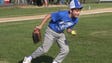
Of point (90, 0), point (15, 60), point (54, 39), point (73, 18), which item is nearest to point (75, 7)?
point (73, 18)

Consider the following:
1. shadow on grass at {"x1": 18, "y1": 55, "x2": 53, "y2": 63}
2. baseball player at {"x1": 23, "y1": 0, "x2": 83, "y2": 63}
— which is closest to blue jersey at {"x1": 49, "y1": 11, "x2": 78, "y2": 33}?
baseball player at {"x1": 23, "y1": 0, "x2": 83, "y2": 63}

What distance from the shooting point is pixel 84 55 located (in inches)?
416

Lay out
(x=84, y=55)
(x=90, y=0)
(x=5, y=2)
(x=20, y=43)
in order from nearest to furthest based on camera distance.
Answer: (x=84, y=55) → (x=20, y=43) → (x=5, y=2) → (x=90, y=0)

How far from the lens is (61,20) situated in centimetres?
826

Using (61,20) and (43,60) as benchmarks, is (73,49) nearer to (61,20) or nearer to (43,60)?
(43,60)

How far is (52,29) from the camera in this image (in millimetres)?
8445

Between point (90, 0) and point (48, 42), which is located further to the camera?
point (90, 0)

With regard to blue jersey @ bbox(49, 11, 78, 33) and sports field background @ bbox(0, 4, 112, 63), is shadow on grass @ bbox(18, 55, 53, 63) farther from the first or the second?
blue jersey @ bbox(49, 11, 78, 33)

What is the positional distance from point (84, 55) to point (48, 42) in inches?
92.7

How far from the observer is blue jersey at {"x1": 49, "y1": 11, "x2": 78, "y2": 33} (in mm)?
8198

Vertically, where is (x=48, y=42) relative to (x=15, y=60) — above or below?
above

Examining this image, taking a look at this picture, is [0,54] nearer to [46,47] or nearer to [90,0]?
[46,47]

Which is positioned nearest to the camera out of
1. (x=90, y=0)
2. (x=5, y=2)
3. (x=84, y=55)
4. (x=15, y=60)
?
(x=15, y=60)

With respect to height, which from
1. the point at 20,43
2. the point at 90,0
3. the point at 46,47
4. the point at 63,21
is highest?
the point at 63,21
